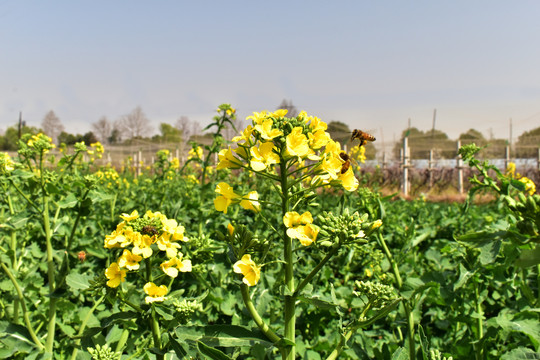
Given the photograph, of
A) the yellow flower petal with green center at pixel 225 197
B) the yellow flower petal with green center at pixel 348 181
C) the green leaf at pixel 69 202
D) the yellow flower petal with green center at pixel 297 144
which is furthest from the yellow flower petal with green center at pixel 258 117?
the green leaf at pixel 69 202

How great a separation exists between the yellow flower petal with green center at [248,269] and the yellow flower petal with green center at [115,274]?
50 centimetres

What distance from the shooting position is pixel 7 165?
7.65 ft

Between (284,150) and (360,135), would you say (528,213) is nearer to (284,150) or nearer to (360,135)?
(284,150)

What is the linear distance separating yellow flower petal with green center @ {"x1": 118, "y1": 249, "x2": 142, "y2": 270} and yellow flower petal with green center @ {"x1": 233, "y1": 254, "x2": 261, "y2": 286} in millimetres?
435

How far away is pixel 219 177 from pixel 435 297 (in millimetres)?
2435

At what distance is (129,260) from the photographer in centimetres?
138

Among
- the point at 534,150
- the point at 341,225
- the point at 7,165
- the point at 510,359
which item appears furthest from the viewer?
the point at 534,150

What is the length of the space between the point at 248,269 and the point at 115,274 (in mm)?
545

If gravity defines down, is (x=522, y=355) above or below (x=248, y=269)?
below

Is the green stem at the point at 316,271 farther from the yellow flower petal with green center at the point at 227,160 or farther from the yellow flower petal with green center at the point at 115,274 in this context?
the yellow flower petal with green center at the point at 115,274

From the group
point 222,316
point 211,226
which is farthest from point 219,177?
point 222,316

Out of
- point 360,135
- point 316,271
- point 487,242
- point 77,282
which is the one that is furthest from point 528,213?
point 360,135

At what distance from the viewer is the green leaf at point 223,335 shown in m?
1.12

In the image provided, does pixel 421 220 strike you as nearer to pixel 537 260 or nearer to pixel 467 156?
pixel 467 156
